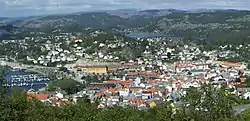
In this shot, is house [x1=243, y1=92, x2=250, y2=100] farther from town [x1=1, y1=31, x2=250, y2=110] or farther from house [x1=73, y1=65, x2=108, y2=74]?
house [x1=73, y1=65, x2=108, y2=74]

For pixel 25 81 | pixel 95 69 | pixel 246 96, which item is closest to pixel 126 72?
pixel 95 69

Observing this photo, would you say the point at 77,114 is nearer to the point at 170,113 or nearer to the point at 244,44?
the point at 170,113

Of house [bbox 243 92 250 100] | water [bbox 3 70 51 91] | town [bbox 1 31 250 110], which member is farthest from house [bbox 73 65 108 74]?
house [bbox 243 92 250 100]

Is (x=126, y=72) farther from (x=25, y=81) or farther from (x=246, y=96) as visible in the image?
(x=246, y=96)

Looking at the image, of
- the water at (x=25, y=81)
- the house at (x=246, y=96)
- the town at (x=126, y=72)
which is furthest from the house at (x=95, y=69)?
the house at (x=246, y=96)

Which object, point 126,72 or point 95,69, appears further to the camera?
point 95,69

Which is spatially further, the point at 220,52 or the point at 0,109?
the point at 220,52

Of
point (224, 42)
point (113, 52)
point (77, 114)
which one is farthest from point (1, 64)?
point (77, 114)

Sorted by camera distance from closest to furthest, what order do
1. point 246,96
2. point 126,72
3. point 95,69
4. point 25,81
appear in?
point 246,96 → point 25,81 → point 126,72 → point 95,69
